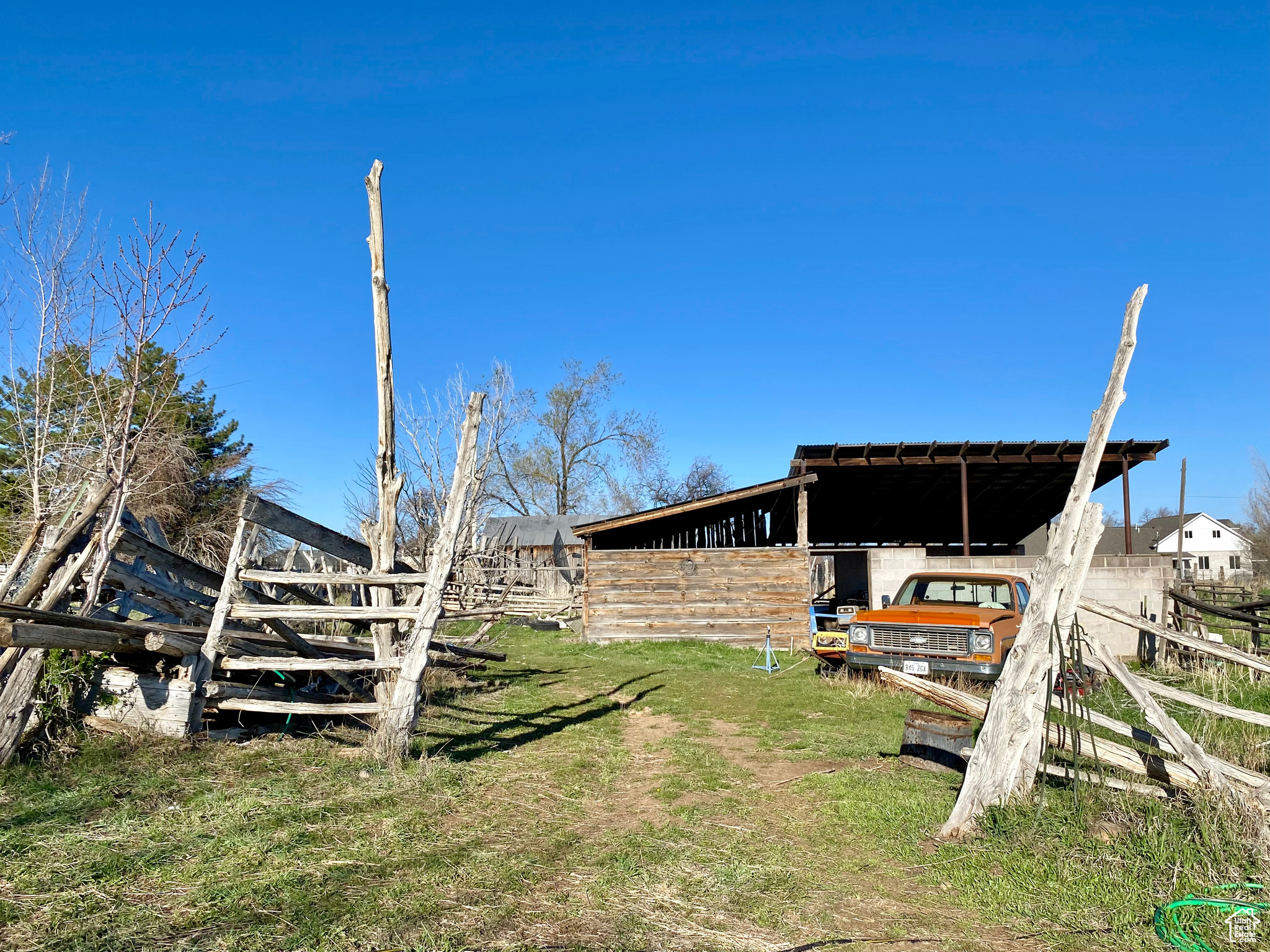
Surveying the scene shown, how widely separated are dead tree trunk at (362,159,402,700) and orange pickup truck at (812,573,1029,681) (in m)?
5.66

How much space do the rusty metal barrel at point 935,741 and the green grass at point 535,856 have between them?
0.22m

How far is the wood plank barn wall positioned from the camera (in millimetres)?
16734

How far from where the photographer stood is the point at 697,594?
56.2ft

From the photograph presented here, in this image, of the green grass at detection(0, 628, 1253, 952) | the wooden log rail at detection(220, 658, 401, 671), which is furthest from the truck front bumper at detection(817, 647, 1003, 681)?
the wooden log rail at detection(220, 658, 401, 671)

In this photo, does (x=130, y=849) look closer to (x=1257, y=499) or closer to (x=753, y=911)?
(x=753, y=911)

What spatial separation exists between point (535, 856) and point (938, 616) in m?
7.35

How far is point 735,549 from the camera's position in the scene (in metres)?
16.7

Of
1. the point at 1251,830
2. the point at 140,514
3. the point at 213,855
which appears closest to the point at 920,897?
the point at 1251,830

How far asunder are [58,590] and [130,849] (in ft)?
8.75

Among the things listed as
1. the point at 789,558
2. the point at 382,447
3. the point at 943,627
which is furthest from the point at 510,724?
the point at 789,558

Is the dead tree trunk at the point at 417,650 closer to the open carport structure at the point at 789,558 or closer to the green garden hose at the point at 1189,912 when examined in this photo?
the green garden hose at the point at 1189,912

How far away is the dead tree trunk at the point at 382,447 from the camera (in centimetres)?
703

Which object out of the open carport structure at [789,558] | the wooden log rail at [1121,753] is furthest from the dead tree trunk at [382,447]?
the open carport structure at [789,558]

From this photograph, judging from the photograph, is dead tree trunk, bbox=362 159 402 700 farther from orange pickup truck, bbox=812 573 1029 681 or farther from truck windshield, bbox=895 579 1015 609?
truck windshield, bbox=895 579 1015 609
